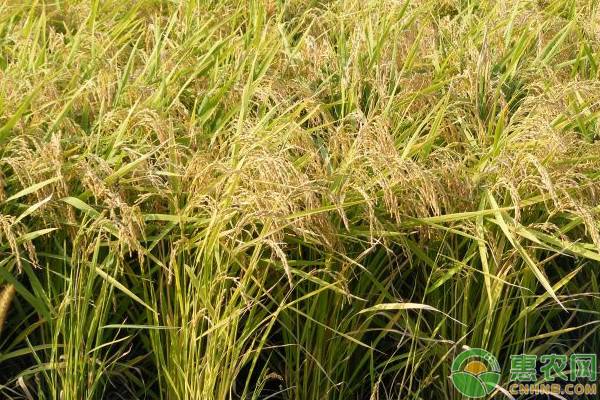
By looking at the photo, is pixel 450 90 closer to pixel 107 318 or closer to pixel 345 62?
pixel 345 62

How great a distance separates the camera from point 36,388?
2.46m

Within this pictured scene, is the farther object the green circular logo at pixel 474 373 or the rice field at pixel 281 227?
the green circular logo at pixel 474 373

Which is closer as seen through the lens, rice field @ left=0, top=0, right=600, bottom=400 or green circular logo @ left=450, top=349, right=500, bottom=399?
rice field @ left=0, top=0, right=600, bottom=400

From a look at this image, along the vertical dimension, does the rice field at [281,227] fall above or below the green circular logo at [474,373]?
above

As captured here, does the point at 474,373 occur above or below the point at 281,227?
below

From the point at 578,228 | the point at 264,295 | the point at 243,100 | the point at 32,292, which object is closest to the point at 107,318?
the point at 32,292

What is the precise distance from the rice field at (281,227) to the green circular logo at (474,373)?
0.03 meters

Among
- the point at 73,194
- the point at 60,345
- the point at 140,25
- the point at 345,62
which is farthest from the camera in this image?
the point at 140,25

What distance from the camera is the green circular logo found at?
2498mm

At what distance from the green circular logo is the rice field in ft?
0.09

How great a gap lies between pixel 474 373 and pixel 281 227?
0.62 m

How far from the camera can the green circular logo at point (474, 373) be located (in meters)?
2.50

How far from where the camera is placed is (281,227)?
223 centimetres

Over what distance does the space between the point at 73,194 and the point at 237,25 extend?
128 cm
